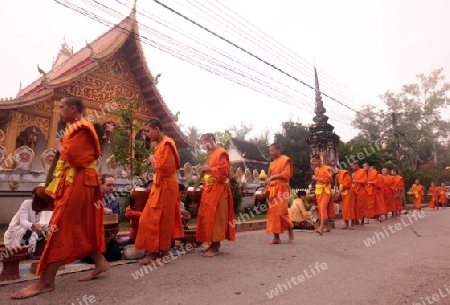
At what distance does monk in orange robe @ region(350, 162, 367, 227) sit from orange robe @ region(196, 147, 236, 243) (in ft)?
18.0

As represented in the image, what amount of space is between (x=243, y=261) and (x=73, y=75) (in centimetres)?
914

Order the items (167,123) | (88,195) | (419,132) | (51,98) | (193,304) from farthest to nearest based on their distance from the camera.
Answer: (419,132), (167,123), (51,98), (88,195), (193,304)

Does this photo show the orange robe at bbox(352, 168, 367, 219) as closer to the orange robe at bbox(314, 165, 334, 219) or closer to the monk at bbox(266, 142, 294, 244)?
the orange robe at bbox(314, 165, 334, 219)

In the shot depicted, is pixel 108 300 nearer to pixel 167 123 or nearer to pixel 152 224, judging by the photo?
pixel 152 224

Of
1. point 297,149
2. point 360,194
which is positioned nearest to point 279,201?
point 360,194

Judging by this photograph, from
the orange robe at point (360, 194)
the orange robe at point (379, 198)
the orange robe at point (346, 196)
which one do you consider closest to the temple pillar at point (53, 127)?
the orange robe at point (346, 196)

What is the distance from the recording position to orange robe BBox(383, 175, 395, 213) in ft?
39.2

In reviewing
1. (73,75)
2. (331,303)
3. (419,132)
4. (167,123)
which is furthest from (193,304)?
(419,132)

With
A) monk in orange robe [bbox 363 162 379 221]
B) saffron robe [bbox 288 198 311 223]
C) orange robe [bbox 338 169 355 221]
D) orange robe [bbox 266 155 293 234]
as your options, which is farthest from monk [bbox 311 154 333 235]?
monk in orange robe [bbox 363 162 379 221]

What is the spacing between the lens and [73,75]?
1062 centimetres

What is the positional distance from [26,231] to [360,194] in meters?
8.12

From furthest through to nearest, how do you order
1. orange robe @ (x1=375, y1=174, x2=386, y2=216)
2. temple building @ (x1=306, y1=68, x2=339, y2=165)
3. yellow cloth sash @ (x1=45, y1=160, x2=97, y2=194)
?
temple building @ (x1=306, y1=68, x2=339, y2=165), orange robe @ (x1=375, y1=174, x2=386, y2=216), yellow cloth sash @ (x1=45, y1=160, x2=97, y2=194)

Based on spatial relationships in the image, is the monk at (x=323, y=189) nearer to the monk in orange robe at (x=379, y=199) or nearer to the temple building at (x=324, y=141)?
the monk in orange robe at (x=379, y=199)

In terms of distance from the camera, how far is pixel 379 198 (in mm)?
10969
